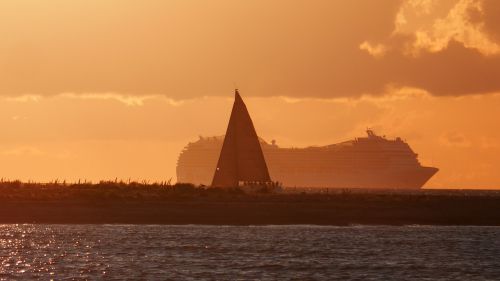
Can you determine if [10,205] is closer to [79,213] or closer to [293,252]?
[79,213]

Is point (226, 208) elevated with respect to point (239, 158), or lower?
lower

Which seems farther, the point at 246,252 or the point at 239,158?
the point at 239,158

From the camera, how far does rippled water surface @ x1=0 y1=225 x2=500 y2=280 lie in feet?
156

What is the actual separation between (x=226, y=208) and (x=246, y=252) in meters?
23.6

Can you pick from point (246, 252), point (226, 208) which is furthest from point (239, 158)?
point (246, 252)

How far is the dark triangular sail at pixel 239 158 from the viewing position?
327 feet

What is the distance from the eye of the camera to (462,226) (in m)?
76.9

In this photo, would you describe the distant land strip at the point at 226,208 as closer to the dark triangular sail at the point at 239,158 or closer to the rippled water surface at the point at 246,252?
the rippled water surface at the point at 246,252

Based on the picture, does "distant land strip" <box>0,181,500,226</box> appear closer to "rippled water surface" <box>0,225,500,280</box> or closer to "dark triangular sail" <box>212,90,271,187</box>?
"rippled water surface" <box>0,225,500,280</box>

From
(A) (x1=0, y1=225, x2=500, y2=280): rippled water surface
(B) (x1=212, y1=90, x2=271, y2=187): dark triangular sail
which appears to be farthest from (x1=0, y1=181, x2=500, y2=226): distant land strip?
(B) (x1=212, y1=90, x2=271, y2=187): dark triangular sail

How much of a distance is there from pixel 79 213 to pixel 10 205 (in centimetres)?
516

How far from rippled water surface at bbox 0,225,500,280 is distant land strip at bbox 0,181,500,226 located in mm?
3381

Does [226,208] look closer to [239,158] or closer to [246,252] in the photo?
[239,158]

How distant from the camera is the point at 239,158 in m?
99.7
